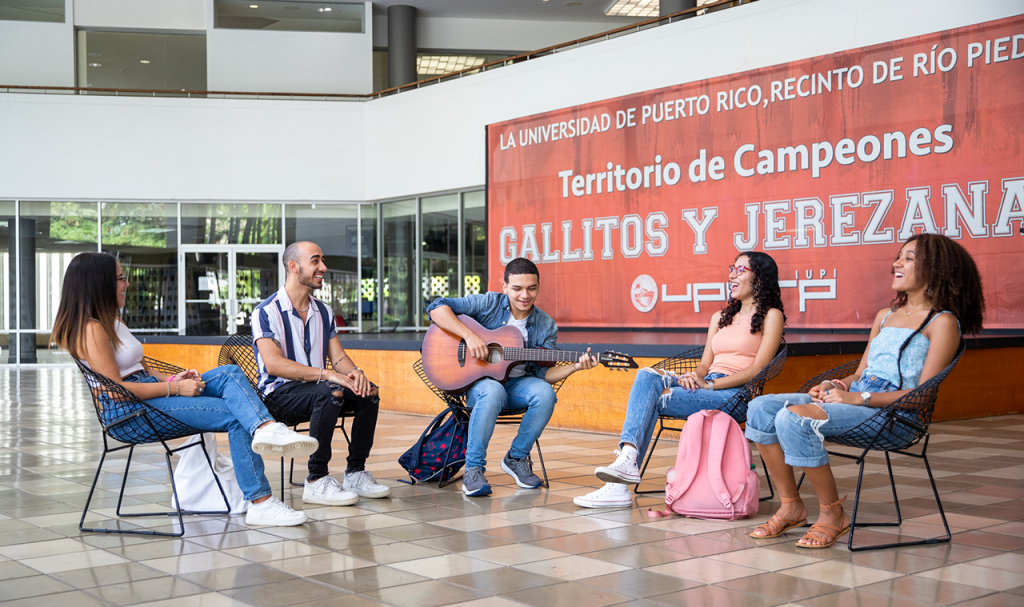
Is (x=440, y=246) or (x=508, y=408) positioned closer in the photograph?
(x=508, y=408)

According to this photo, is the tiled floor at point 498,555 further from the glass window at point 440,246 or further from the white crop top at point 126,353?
the glass window at point 440,246

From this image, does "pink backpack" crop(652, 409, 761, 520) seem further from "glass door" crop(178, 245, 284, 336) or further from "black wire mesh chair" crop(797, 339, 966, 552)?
"glass door" crop(178, 245, 284, 336)

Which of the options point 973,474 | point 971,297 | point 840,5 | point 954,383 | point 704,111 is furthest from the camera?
point 704,111

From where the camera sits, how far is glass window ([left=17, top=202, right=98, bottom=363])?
1393 centimetres

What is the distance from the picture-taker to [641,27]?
34.6 feet

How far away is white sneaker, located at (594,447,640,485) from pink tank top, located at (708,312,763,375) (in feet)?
1.92

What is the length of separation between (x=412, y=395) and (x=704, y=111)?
4.34m

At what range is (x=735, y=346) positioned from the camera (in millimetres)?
3914

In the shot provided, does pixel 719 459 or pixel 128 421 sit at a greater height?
pixel 128 421

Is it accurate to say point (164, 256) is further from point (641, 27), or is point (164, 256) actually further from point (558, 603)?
point (558, 603)

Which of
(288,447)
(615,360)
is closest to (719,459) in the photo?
(615,360)

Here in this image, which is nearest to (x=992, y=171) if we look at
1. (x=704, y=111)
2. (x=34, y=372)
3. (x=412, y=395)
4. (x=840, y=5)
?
(x=840, y=5)

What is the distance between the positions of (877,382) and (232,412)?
7.96 ft

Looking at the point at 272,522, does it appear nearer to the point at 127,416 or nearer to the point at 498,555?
the point at 127,416
